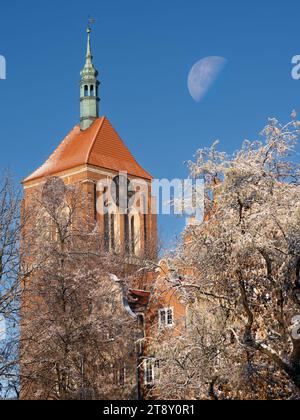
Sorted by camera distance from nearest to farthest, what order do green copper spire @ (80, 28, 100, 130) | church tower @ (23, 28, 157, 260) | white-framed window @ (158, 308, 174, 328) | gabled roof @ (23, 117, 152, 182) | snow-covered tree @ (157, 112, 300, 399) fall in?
snow-covered tree @ (157, 112, 300, 399) < white-framed window @ (158, 308, 174, 328) < church tower @ (23, 28, 157, 260) < gabled roof @ (23, 117, 152, 182) < green copper spire @ (80, 28, 100, 130)

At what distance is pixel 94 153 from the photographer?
236ft

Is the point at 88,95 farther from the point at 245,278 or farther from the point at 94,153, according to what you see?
the point at 245,278

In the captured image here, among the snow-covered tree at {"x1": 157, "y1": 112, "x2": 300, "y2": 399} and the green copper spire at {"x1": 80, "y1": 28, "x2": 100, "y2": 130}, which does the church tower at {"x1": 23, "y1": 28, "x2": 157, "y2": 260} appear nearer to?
the green copper spire at {"x1": 80, "y1": 28, "x2": 100, "y2": 130}

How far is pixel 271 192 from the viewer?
19297 mm

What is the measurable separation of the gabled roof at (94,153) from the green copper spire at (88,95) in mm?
755

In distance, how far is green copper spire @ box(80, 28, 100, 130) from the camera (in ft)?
254

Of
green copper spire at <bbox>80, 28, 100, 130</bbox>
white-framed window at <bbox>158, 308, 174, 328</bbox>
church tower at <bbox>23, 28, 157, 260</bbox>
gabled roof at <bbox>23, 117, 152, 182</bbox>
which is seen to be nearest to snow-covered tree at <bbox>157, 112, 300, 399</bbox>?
white-framed window at <bbox>158, 308, 174, 328</bbox>

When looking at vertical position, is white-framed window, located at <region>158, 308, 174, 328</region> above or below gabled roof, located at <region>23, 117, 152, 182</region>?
below

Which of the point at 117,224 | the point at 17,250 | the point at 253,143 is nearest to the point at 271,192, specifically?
the point at 253,143

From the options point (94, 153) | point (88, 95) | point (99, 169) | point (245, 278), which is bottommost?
point (245, 278)

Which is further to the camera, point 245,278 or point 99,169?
point 99,169

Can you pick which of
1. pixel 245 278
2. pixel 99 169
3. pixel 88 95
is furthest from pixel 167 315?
pixel 88 95

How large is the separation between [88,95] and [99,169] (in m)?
10.3

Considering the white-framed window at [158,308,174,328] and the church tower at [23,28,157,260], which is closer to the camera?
the white-framed window at [158,308,174,328]
